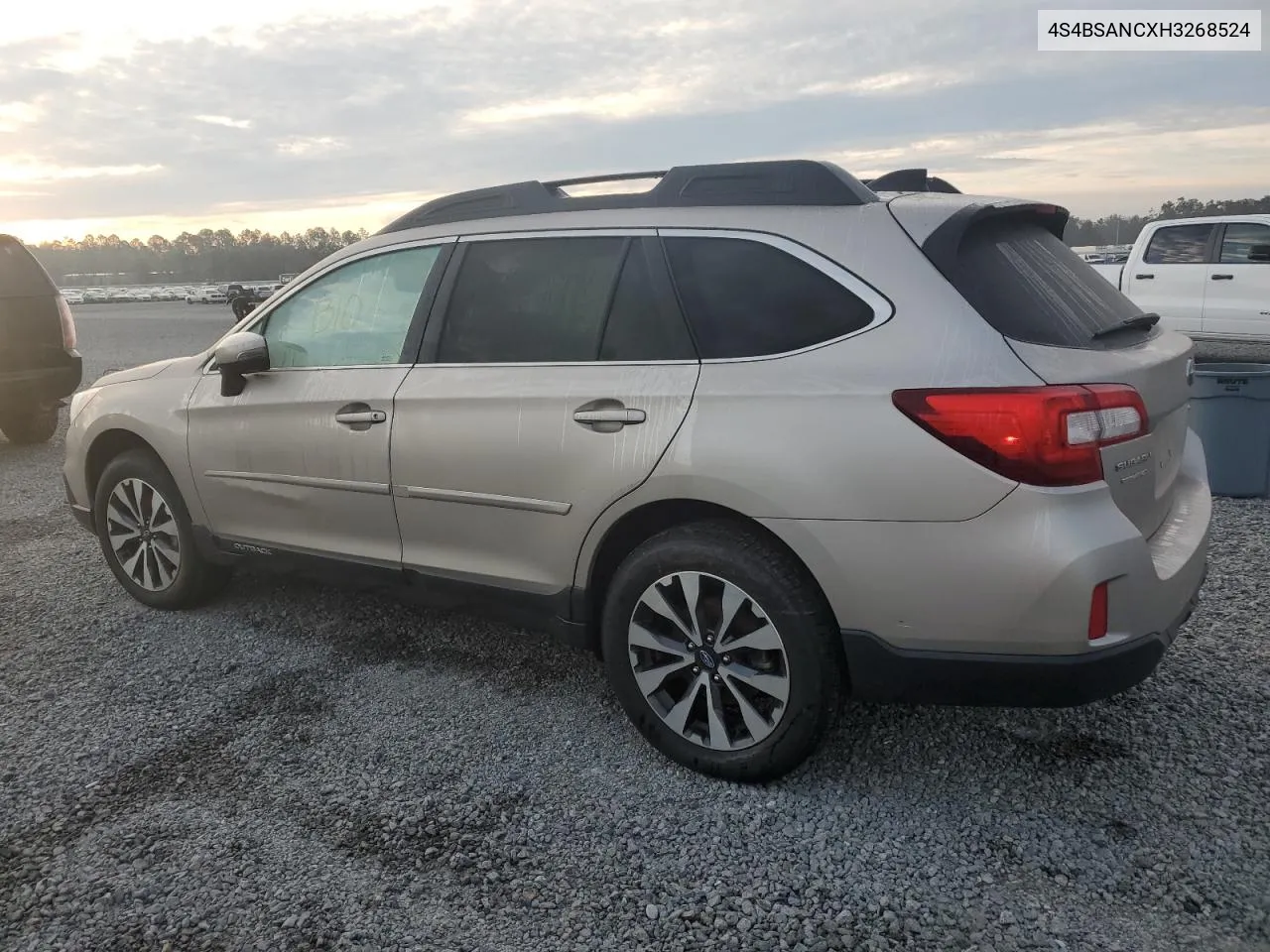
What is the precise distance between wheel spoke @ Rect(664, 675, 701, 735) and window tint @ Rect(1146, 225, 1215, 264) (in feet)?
36.3

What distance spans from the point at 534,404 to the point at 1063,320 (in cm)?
159

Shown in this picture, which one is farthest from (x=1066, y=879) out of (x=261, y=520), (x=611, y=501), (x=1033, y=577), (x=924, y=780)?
(x=261, y=520)

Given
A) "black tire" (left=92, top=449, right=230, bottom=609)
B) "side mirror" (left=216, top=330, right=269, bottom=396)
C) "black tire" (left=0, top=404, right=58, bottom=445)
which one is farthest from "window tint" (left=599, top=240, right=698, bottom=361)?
"black tire" (left=0, top=404, right=58, bottom=445)

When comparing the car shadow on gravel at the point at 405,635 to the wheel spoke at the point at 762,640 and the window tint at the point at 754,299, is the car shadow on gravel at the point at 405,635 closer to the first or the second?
the wheel spoke at the point at 762,640

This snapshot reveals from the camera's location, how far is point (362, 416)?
3.64m

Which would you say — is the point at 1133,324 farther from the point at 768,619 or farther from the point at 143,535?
the point at 143,535

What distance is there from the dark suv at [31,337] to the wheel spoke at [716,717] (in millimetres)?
8038

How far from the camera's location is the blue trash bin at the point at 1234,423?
575cm

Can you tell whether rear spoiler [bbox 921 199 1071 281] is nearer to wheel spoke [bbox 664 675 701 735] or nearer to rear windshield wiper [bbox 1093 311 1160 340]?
rear windshield wiper [bbox 1093 311 1160 340]

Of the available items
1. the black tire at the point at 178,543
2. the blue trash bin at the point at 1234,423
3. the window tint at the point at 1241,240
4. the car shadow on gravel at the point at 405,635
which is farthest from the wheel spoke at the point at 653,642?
the window tint at the point at 1241,240

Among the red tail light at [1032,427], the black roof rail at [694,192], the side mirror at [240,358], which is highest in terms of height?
the black roof rail at [694,192]

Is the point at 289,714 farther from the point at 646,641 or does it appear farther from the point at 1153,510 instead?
the point at 1153,510

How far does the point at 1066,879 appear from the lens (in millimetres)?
2508

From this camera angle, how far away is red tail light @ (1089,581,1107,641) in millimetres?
2434
